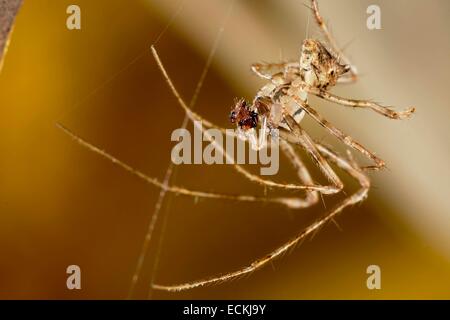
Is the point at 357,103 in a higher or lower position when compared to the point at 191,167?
lower

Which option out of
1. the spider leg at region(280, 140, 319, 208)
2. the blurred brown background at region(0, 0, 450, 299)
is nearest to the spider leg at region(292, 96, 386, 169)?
the spider leg at region(280, 140, 319, 208)

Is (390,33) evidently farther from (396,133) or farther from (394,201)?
(394,201)

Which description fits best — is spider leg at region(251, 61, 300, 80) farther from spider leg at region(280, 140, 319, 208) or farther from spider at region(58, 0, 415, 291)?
→ spider leg at region(280, 140, 319, 208)

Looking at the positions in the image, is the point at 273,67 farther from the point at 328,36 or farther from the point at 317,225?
the point at 317,225

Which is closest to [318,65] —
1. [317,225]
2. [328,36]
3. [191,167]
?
[328,36]

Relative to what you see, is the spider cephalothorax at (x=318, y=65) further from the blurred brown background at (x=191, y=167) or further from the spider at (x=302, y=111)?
the blurred brown background at (x=191, y=167)

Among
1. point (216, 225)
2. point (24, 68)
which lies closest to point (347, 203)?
point (216, 225)

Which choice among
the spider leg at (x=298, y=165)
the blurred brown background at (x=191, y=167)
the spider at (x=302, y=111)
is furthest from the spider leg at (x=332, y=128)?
the blurred brown background at (x=191, y=167)
